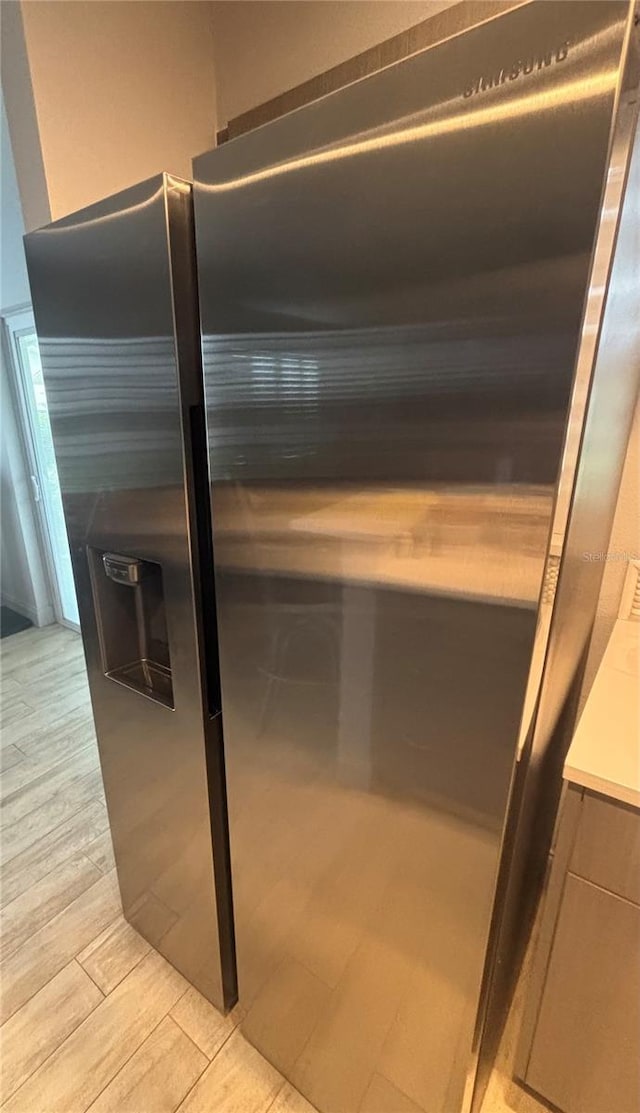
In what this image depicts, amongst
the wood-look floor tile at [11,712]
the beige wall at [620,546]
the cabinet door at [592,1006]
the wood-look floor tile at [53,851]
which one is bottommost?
the wood-look floor tile at [53,851]

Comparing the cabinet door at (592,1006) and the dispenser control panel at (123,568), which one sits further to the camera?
the dispenser control panel at (123,568)

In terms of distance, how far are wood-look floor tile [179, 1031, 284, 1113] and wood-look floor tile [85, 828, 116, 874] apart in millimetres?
728

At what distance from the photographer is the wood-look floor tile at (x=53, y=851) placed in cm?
173

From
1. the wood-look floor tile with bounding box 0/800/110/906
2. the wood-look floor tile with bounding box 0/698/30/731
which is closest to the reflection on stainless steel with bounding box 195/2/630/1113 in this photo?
the wood-look floor tile with bounding box 0/800/110/906

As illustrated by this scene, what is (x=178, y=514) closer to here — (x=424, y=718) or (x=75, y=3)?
(x=424, y=718)

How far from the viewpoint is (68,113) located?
1183 mm

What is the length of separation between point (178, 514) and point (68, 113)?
1041 millimetres

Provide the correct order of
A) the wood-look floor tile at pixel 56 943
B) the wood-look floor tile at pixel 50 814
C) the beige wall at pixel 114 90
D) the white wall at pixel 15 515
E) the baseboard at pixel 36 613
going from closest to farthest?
the beige wall at pixel 114 90 < the wood-look floor tile at pixel 56 943 < the wood-look floor tile at pixel 50 814 < the white wall at pixel 15 515 < the baseboard at pixel 36 613

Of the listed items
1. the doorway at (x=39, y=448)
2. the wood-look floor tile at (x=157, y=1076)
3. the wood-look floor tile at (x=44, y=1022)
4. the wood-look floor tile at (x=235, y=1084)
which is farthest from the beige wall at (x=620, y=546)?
the doorway at (x=39, y=448)

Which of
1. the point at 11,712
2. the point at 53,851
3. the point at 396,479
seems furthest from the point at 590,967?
the point at 11,712

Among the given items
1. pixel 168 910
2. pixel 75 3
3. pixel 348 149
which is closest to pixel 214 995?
pixel 168 910

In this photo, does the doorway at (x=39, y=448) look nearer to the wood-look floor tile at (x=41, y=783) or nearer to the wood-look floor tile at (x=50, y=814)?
the wood-look floor tile at (x=41, y=783)

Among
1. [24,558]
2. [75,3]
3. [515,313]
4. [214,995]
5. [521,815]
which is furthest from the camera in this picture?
[24,558]

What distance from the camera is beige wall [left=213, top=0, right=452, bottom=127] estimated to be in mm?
1079
